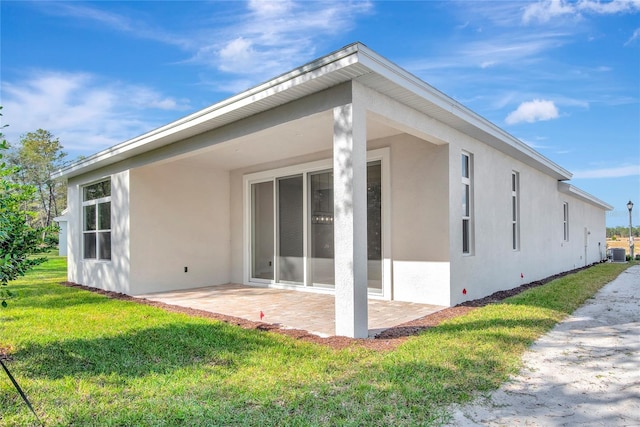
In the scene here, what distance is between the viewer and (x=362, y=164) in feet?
15.4

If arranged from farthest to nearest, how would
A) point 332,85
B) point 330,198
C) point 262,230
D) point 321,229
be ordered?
point 262,230 → point 321,229 → point 330,198 → point 332,85

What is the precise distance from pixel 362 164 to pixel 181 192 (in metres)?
6.47

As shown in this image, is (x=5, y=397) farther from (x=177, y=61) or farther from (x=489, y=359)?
(x=177, y=61)

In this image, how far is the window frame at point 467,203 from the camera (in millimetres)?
7391

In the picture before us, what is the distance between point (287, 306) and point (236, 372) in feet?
11.4

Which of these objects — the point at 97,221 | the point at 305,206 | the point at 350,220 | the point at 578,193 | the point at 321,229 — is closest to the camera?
the point at 350,220

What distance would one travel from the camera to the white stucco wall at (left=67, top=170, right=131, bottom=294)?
8.88m

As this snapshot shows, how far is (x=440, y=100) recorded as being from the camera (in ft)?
18.9

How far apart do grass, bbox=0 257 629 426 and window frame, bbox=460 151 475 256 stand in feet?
6.24

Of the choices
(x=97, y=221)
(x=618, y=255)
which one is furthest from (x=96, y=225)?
(x=618, y=255)

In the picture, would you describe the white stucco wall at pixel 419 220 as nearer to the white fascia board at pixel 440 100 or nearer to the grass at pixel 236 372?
the white fascia board at pixel 440 100

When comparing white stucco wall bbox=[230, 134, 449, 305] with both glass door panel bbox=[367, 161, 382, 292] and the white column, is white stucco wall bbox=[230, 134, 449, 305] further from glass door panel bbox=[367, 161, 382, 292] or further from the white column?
the white column

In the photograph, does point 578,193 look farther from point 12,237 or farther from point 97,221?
point 12,237

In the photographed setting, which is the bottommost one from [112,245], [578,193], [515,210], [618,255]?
[618,255]
